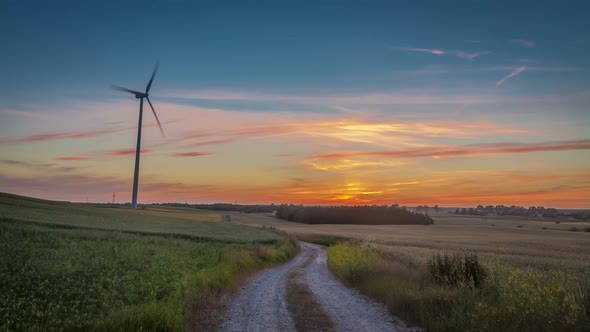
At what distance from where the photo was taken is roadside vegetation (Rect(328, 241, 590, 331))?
1173 centimetres

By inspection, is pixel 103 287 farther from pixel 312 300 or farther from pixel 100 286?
pixel 312 300

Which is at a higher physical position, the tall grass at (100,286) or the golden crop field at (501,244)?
the tall grass at (100,286)

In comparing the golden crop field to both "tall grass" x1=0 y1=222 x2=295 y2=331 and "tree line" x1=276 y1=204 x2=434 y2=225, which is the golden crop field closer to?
"tall grass" x1=0 y1=222 x2=295 y2=331

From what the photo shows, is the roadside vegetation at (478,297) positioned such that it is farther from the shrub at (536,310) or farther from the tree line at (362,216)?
the tree line at (362,216)

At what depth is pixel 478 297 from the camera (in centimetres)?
1502

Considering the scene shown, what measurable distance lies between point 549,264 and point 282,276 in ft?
62.7

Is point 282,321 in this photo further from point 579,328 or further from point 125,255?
point 125,255

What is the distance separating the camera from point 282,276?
27406 mm

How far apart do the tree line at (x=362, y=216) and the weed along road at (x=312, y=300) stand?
426 feet

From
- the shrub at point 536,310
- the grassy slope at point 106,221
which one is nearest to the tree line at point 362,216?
the grassy slope at point 106,221

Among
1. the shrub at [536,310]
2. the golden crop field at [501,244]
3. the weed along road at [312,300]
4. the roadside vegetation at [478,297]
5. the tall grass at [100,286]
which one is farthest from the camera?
the golden crop field at [501,244]

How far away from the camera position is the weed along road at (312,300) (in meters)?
14.0

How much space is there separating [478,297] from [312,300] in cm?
715

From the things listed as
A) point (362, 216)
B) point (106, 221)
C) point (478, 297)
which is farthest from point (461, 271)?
point (362, 216)
